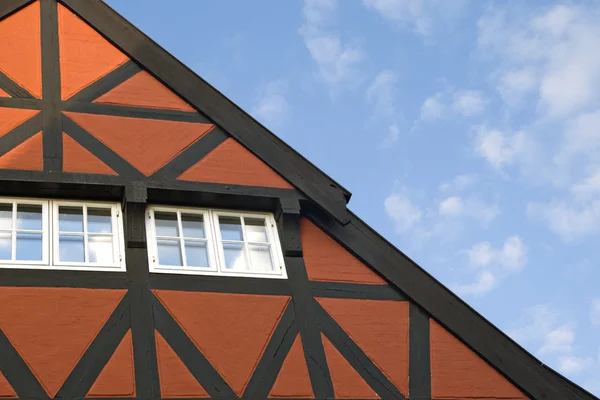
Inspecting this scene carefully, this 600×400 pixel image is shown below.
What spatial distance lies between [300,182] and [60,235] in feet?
8.15

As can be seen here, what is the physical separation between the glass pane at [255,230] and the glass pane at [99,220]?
134 centimetres

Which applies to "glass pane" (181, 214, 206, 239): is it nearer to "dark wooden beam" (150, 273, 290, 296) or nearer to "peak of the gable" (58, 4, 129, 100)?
"dark wooden beam" (150, 273, 290, 296)

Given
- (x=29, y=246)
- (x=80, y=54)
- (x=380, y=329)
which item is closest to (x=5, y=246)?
(x=29, y=246)

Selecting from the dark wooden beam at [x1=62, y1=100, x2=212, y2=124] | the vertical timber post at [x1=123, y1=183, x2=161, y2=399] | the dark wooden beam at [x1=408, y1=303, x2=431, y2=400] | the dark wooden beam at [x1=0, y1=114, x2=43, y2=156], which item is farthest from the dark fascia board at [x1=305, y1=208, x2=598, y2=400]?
the dark wooden beam at [x1=0, y1=114, x2=43, y2=156]

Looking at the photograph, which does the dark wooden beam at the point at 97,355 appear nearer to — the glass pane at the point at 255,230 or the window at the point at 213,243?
the window at the point at 213,243

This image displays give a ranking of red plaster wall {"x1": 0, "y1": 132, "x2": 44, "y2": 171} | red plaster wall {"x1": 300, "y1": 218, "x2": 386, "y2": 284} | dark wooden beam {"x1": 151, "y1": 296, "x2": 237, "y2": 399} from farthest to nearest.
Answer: red plaster wall {"x1": 300, "y1": 218, "x2": 386, "y2": 284} < red plaster wall {"x1": 0, "y1": 132, "x2": 44, "y2": 171} < dark wooden beam {"x1": 151, "y1": 296, "x2": 237, "y2": 399}

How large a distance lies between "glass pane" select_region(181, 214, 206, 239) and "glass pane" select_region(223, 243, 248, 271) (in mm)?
269

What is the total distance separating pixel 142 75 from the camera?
10.0 meters

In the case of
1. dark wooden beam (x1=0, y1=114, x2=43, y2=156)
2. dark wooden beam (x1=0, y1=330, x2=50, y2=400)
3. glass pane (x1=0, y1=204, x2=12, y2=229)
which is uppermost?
dark wooden beam (x1=0, y1=114, x2=43, y2=156)

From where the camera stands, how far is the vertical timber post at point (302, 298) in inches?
322

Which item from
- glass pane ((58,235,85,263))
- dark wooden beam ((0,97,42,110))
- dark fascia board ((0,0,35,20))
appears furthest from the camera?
dark fascia board ((0,0,35,20))

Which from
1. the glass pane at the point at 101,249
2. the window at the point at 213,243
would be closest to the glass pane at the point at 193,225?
the window at the point at 213,243

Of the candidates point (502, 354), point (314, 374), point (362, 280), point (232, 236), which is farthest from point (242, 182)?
point (502, 354)

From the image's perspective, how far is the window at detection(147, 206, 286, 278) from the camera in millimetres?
8680
